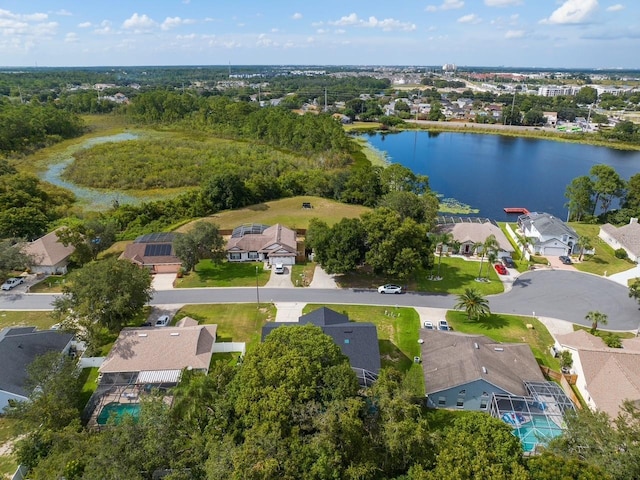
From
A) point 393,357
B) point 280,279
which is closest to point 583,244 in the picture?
point 393,357

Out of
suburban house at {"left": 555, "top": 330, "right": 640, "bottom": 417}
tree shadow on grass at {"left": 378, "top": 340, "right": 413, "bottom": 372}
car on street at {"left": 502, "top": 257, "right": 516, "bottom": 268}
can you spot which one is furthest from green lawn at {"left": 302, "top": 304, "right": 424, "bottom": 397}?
car on street at {"left": 502, "top": 257, "right": 516, "bottom": 268}

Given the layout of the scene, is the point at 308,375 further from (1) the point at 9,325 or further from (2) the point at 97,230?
(2) the point at 97,230

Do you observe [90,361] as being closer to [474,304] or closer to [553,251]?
[474,304]

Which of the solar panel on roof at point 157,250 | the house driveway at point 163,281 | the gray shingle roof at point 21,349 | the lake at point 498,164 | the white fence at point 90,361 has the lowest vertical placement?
the lake at point 498,164

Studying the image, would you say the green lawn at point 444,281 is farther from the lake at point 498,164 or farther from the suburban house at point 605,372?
the lake at point 498,164

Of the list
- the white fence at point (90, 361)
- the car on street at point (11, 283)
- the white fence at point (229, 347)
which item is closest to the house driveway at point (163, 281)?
the white fence at point (90, 361)

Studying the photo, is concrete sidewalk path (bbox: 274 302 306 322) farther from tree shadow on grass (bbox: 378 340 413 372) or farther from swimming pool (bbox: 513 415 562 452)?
swimming pool (bbox: 513 415 562 452)

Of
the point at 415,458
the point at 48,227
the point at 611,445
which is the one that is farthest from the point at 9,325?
the point at 611,445
